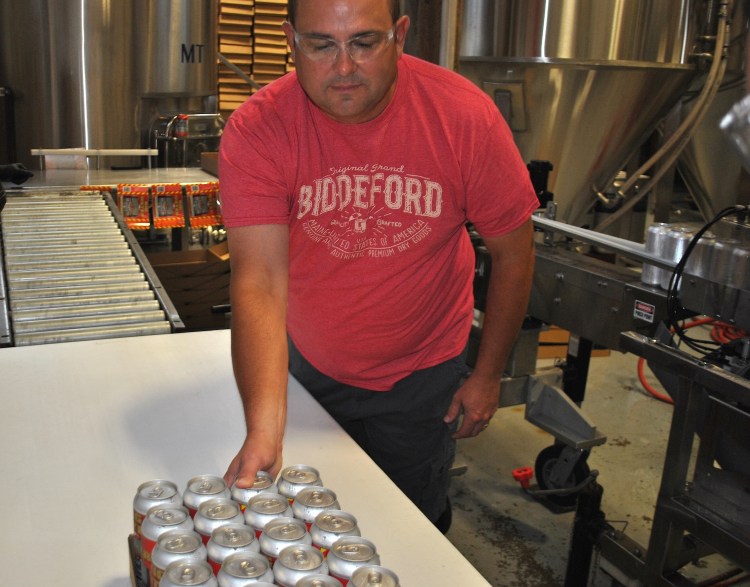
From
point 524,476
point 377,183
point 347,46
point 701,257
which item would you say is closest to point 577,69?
point 701,257

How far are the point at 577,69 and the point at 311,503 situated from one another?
8.62 feet

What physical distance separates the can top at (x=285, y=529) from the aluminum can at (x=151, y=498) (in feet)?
0.41

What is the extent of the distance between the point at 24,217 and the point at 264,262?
146 cm

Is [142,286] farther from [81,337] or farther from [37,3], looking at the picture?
[37,3]

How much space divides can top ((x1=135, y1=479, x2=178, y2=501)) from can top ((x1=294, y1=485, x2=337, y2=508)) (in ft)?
0.49

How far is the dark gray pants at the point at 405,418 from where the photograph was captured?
1744 millimetres

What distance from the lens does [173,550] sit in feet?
2.75

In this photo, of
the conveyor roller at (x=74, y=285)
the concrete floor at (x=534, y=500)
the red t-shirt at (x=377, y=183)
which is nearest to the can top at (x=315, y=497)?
the red t-shirt at (x=377, y=183)

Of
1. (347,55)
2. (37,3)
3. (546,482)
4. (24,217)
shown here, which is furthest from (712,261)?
(37,3)

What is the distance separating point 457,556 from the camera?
3.56 ft

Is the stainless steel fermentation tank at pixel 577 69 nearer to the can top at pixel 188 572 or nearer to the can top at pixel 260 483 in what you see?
the can top at pixel 260 483

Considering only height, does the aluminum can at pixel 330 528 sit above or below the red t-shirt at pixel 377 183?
below

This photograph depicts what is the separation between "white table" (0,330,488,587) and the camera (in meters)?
1.07

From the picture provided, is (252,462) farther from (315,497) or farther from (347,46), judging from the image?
(347,46)
